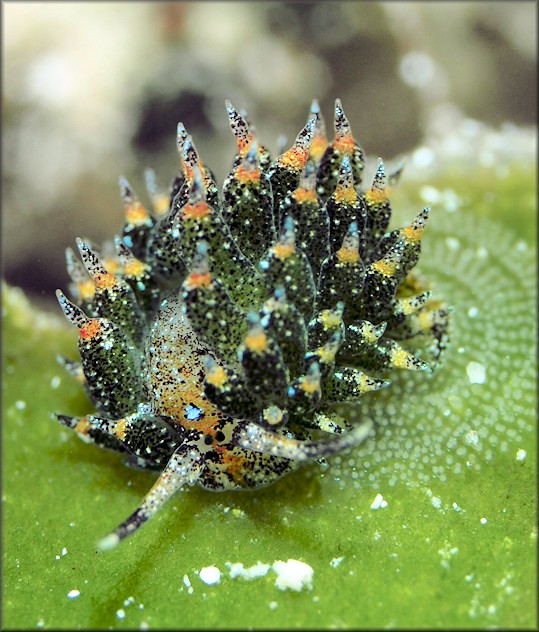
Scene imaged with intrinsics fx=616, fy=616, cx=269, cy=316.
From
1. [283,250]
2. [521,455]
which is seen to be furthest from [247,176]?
[521,455]

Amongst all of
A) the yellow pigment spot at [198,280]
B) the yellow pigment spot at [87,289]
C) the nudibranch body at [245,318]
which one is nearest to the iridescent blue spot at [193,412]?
the nudibranch body at [245,318]

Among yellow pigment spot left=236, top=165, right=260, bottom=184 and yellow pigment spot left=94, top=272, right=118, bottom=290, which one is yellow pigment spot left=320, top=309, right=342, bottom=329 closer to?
yellow pigment spot left=236, top=165, right=260, bottom=184

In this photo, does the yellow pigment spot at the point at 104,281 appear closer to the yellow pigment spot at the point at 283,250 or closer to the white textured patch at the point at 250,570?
the yellow pigment spot at the point at 283,250

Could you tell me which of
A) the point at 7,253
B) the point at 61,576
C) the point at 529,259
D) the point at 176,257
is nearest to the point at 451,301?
the point at 529,259

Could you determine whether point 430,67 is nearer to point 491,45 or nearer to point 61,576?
point 491,45

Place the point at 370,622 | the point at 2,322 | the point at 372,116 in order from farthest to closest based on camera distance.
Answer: the point at 372,116 → the point at 2,322 → the point at 370,622

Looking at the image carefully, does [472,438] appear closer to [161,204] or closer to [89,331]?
[89,331]
